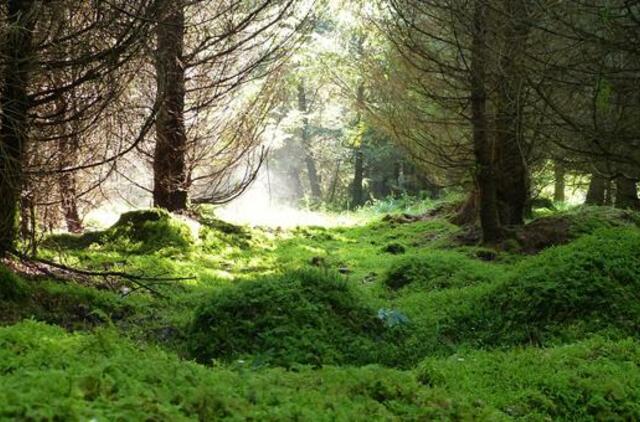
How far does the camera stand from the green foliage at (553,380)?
399 cm

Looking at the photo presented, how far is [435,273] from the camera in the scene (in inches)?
339

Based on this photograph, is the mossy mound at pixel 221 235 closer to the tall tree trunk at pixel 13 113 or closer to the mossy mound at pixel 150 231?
the mossy mound at pixel 150 231

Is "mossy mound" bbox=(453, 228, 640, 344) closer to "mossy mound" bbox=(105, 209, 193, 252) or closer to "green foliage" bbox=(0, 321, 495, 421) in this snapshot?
"green foliage" bbox=(0, 321, 495, 421)

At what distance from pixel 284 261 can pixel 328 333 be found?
5.36m

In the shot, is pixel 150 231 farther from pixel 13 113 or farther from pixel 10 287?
pixel 10 287

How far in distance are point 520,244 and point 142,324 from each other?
6.57m

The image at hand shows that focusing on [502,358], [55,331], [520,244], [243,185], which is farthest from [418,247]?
[55,331]

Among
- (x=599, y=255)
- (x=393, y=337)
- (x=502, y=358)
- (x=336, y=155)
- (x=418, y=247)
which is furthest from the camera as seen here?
(x=336, y=155)

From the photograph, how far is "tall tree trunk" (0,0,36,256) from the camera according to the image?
5723 millimetres

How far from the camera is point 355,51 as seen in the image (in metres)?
29.3

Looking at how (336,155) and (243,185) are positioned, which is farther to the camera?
(336,155)

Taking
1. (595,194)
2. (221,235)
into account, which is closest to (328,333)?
(221,235)

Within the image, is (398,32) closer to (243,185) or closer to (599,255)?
(243,185)

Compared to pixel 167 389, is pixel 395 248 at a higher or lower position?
higher
